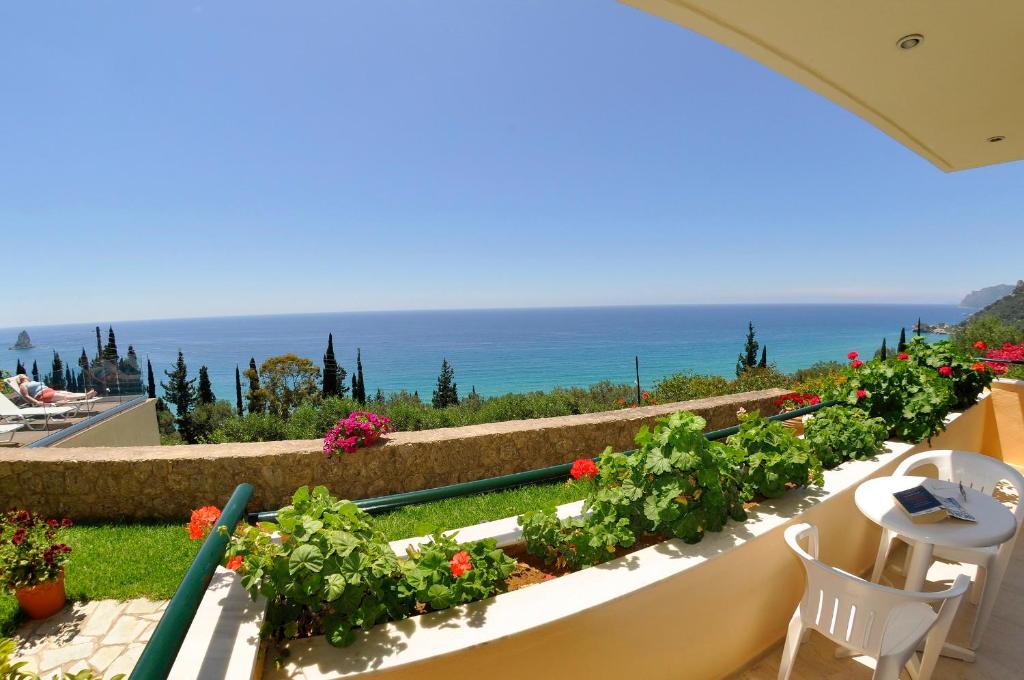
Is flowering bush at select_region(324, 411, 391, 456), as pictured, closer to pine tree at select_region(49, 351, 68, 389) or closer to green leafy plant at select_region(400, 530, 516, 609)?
green leafy plant at select_region(400, 530, 516, 609)

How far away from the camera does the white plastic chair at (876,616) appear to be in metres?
1.55

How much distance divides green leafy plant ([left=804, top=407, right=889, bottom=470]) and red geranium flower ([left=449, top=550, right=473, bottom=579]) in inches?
98.6

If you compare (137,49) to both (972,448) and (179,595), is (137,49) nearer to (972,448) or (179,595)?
(179,595)

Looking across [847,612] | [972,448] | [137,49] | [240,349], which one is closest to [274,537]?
[847,612]

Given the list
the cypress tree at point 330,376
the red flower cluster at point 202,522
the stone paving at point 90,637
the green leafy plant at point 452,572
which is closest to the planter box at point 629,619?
the green leafy plant at point 452,572

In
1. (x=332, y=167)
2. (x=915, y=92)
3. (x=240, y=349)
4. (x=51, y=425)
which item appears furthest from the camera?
(x=240, y=349)

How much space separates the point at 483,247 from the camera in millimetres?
74750

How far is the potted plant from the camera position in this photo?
10.3 feet

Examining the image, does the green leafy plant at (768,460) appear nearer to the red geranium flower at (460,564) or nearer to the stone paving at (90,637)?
the red geranium flower at (460,564)

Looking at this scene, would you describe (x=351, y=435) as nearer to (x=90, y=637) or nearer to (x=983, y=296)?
(x=90, y=637)

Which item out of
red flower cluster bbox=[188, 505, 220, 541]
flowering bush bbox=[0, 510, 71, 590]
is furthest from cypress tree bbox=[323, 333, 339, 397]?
red flower cluster bbox=[188, 505, 220, 541]

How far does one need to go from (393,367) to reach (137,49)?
6305 cm

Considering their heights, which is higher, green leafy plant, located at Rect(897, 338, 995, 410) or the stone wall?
green leafy plant, located at Rect(897, 338, 995, 410)

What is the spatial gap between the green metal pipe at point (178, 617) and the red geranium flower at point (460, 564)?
0.68 metres
